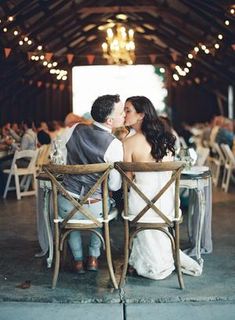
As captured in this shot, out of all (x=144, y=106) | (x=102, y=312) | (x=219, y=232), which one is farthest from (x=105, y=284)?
(x=219, y=232)

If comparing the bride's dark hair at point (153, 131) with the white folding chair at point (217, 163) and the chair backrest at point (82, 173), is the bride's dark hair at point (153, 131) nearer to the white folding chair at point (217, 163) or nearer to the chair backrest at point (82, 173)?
the chair backrest at point (82, 173)

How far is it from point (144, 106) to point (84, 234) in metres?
2.02

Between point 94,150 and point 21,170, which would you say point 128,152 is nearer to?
point 94,150

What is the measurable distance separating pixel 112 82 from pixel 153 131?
1614 cm

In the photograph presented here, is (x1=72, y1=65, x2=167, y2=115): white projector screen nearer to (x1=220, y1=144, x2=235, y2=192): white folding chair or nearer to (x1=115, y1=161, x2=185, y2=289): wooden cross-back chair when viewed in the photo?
(x1=220, y1=144, x2=235, y2=192): white folding chair

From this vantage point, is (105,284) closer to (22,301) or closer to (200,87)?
(22,301)

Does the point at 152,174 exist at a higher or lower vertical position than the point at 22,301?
higher

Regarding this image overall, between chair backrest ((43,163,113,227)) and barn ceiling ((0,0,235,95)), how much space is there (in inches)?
299

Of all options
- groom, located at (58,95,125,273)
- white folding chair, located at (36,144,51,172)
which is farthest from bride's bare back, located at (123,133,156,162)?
white folding chair, located at (36,144,51,172)

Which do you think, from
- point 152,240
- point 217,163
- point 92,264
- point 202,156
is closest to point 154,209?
point 152,240

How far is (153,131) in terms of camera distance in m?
4.27

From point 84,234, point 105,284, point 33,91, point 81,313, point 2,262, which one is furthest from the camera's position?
point 33,91

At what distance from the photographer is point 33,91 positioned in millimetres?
21047

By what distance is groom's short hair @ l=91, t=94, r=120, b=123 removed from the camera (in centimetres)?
427
